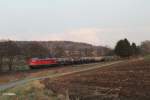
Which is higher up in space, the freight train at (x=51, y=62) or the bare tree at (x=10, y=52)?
the bare tree at (x=10, y=52)

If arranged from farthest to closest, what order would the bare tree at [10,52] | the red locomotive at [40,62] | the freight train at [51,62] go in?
the bare tree at [10,52], the freight train at [51,62], the red locomotive at [40,62]

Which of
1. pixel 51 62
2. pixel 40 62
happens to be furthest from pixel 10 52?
pixel 51 62

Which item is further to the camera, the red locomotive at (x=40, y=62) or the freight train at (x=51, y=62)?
the freight train at (x=51, y=62)

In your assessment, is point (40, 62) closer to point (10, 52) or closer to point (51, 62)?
point (51, 62)

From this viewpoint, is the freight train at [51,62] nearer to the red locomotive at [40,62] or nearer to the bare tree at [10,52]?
the red locomotive at [40,62]

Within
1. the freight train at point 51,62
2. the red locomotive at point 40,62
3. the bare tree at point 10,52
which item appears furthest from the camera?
the bare tree at point 10,52

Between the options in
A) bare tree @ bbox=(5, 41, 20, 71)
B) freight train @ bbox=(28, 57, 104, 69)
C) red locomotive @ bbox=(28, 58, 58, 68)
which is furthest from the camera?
bare tree @ bbox=(5, 41, 20, 71)

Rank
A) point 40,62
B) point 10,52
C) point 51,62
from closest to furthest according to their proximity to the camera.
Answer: point 40,62, point 10,52, point 51,62

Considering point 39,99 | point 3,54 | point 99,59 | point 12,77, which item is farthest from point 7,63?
point 39,99

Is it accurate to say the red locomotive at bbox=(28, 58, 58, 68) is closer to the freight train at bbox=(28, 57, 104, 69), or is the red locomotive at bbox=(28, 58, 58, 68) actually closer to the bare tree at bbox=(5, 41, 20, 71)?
the freight train at bbox=(28, 57, 104, 69)

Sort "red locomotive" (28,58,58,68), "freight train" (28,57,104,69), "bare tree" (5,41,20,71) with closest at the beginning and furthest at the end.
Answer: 1. "red locomotive" (28,58,58,68)
2. "freight train" (28,57,104,69)
3. "bare tree" (5,41,20,71)

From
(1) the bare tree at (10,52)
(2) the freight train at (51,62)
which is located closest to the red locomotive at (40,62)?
(2) the freight train at (51,62)

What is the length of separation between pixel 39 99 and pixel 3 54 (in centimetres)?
5225

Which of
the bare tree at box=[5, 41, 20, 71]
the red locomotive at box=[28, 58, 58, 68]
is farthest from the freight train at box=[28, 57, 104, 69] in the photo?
the bare tree at box=[5, 41, 20, 71]
